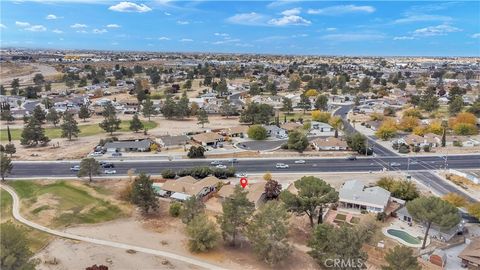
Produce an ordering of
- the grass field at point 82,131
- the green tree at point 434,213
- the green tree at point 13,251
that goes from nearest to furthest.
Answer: the green tree at point 13,251
the green tree at point 434,213
the grass field at point 82,131

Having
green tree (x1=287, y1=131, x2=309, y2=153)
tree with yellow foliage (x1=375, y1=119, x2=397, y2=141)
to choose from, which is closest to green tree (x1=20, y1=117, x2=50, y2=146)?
green tree (x1=287, y1=131, x2=309, y2=153)

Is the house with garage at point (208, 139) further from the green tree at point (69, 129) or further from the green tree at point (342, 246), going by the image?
the green tree at point (342, 246)

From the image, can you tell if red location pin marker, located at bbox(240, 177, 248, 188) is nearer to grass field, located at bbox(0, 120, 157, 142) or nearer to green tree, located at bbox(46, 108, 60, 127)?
grass field, located at bbox(0, 120, 157, 142)

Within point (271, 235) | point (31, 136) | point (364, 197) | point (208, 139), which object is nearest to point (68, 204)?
point (271, 235)

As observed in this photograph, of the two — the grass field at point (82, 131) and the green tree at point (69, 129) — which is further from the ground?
the green tree at point (69, 129)

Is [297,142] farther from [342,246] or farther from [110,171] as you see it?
[342,246]

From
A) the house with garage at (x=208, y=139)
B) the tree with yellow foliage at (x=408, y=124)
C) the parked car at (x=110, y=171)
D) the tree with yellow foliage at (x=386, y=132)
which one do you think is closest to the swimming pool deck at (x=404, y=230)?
the parked car at (x=110, y=171)
